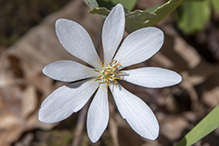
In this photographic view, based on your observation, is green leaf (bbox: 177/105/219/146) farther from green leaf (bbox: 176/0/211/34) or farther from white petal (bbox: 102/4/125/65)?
green leaf (bbox: 176/0/211/34)

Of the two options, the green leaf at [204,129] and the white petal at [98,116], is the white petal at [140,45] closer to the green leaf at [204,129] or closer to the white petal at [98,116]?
the white petal at [98,116]

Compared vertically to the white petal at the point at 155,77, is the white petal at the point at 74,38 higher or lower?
higher

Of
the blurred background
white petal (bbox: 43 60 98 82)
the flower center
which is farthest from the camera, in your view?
the blurred background

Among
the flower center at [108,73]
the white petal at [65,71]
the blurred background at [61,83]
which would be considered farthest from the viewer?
the blurred background at [61,83]

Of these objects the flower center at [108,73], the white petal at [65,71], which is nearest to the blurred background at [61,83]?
the flower center at [108,73]

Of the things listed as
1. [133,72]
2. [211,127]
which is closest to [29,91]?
[133,72]

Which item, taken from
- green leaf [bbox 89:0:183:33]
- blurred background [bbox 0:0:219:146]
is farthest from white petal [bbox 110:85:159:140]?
blurred background [bbox 0:0:219:146]
